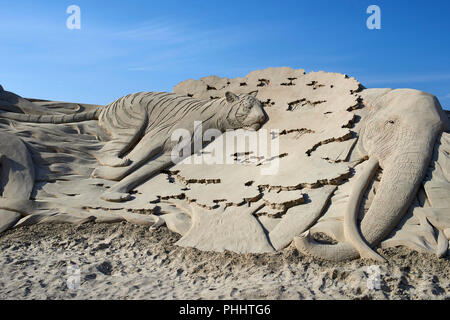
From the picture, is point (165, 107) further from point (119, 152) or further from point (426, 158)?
point (426, 158)

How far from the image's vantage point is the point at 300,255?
3123 millimetres

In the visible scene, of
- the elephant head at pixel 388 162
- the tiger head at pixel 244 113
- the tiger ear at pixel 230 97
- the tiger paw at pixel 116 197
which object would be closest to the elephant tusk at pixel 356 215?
the elephant head at pixel 388 162

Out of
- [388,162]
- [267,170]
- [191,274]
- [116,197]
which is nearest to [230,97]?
[267,170]

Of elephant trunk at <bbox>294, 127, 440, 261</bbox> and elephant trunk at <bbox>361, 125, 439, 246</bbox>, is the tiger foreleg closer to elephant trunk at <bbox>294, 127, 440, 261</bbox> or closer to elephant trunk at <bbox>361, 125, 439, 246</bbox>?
elephant trunk at <bbox>294, 127, 440, 261</bbox>

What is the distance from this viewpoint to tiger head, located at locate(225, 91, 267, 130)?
16.6 feet

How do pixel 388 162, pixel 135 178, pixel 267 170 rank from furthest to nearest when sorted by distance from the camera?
1. pixel 135 178
2. pixel 267 170
3. pixel 388 162

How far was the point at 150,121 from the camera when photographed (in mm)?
5230

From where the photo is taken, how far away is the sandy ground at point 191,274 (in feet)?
8.85

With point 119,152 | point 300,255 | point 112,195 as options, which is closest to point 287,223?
point 300,255

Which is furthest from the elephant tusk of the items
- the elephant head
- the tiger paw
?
the tiger paw

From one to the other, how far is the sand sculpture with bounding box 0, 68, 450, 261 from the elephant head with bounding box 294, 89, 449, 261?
11 mm

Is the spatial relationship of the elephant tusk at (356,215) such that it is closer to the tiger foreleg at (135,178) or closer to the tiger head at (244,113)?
the tiger head at (244,113)

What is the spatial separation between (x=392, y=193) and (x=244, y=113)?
7.40 ft

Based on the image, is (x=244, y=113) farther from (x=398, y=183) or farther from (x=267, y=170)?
(x=398, y=183)
